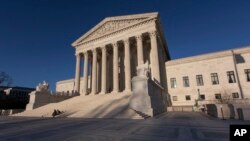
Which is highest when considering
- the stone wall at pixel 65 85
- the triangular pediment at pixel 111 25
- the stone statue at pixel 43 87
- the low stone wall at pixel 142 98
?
the triangular pediment at pixel 111 25

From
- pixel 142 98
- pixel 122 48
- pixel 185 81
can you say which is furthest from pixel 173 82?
pixel 142 98

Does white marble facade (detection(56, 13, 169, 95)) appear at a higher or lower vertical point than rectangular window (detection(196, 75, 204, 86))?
higher

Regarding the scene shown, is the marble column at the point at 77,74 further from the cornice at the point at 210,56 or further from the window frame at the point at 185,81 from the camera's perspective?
the window frame at the point at 185,81

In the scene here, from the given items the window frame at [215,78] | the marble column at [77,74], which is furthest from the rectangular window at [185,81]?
the marble column at [77,74]

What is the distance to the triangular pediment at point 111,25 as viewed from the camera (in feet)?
103

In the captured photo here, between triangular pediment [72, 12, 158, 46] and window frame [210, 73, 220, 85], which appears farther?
triangular pediment [72, 12, 158, 46]

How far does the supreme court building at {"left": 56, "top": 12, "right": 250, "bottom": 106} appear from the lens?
2955 cm

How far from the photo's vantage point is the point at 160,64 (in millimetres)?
31125

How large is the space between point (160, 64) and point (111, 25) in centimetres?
1537

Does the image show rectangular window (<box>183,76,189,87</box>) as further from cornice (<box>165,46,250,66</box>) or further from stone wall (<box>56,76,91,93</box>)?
stone wall (<box>56,76,91,93</box>)

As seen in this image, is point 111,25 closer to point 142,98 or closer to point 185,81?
point 185,81

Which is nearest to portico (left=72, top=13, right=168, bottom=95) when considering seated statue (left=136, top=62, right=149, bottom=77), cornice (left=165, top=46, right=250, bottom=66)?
cornice (left=165, top=46, right=250, bottom=66)

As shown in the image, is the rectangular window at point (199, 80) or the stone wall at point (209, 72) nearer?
the stone wall at point (209, 72)

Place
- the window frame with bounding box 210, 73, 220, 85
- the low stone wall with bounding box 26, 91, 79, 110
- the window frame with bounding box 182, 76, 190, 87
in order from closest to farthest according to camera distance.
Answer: the low stone wall with bounding box 26, 91, 79, 110 < the window frame with bounding box 210, 73, 220, 85 < the window frame with bounding box 182, 76, 190, 87
